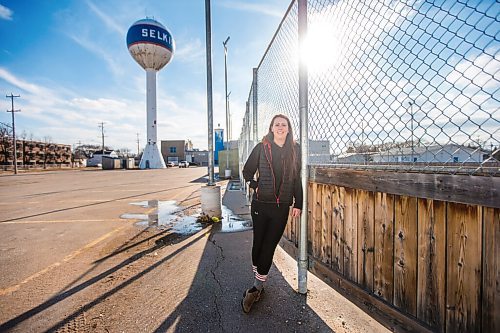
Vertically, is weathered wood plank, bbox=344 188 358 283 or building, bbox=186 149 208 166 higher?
building, bbox=186 149 208 166

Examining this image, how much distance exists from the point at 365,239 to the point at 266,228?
0.99 m

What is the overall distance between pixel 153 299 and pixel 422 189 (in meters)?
2.81

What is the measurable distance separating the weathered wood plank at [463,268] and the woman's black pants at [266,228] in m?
1.46

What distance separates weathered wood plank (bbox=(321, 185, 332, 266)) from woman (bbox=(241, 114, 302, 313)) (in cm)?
33

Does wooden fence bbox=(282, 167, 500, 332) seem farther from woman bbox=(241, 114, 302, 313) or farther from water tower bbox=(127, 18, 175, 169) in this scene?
water tower bbox=(127, 18, 175, 169)

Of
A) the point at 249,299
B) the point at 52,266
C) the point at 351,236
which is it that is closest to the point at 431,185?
the point at 351,236

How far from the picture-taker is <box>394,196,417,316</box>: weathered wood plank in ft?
6.31

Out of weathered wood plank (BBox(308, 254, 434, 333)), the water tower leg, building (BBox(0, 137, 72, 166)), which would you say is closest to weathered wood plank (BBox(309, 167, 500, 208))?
weathered wood plank (BBox(308, 254, 434, 333))

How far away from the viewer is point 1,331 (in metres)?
2.37

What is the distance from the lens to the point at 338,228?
2.71 meters

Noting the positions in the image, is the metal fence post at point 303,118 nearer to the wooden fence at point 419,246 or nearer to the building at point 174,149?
the wooden fence at point 419,246

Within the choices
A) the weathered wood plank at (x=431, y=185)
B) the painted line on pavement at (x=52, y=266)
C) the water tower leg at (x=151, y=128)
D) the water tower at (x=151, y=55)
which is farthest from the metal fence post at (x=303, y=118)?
the water tower leg at (x=151, y=128)

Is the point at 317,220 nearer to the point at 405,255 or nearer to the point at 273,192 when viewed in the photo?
the point at 273,192

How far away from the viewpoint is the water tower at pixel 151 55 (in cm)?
3959
